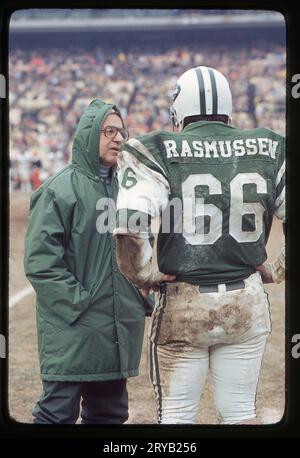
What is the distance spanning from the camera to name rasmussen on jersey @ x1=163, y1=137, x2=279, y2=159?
4.11 metres

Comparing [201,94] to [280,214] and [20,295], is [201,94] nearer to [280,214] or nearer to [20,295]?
[280,214]

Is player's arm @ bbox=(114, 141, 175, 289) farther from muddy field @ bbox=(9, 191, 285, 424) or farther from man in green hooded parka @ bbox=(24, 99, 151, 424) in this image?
muddy field @ bbox=(9, 191, 285, 424)

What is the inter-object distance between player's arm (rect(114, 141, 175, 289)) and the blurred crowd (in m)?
0.12

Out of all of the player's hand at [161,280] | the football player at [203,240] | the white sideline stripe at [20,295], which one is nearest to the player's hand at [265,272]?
the football player at [203,240]

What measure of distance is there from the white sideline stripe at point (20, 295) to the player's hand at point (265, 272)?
0.68m

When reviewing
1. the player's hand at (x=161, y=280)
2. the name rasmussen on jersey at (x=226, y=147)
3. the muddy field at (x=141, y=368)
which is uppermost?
the name rasmussen on jersey at (x=226, y=147)

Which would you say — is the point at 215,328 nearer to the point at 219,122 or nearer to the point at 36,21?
the point at 219,122

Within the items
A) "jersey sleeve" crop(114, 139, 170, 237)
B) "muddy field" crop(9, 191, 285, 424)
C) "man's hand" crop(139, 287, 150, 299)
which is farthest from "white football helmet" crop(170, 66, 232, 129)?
"man's hand" crop(139, 287, 150, 299)

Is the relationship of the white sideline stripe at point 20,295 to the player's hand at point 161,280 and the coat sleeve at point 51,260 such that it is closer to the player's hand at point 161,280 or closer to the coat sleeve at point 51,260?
the coat sleeve at point 51,260

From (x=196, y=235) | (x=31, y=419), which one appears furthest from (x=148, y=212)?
(x=31, y=419)

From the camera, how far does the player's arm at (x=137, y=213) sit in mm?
4062

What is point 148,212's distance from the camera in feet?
13.3

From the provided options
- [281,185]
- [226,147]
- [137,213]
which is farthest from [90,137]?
[281,185]

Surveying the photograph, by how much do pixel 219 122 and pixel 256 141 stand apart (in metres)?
0.12
